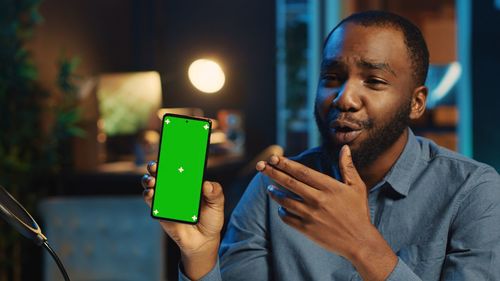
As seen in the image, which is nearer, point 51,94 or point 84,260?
point 84,260

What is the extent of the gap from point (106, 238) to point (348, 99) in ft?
7.35

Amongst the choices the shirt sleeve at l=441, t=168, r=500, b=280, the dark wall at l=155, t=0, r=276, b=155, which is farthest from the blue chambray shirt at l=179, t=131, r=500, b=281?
the dark wall at l=155, t=0, r=276, b=155

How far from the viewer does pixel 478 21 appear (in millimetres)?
3215

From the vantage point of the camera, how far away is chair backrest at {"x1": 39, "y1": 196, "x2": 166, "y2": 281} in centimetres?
309

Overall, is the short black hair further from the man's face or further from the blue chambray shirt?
the blue chambray shirt

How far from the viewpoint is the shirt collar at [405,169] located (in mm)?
1228

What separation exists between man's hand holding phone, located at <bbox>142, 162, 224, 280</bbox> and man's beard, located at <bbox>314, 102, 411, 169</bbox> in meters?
0.26

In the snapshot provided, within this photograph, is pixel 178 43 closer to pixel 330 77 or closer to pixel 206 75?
pixel 206 75

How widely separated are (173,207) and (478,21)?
2.64 metres

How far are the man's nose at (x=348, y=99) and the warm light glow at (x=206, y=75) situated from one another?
261 centimetres

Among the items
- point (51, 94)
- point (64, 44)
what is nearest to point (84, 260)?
point (51, 94)

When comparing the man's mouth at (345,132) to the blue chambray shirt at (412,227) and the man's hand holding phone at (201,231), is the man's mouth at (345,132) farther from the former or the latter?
the man's hand holding phone at (201,231)

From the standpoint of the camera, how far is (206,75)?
377cm

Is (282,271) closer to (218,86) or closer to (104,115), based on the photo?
(218,86)
